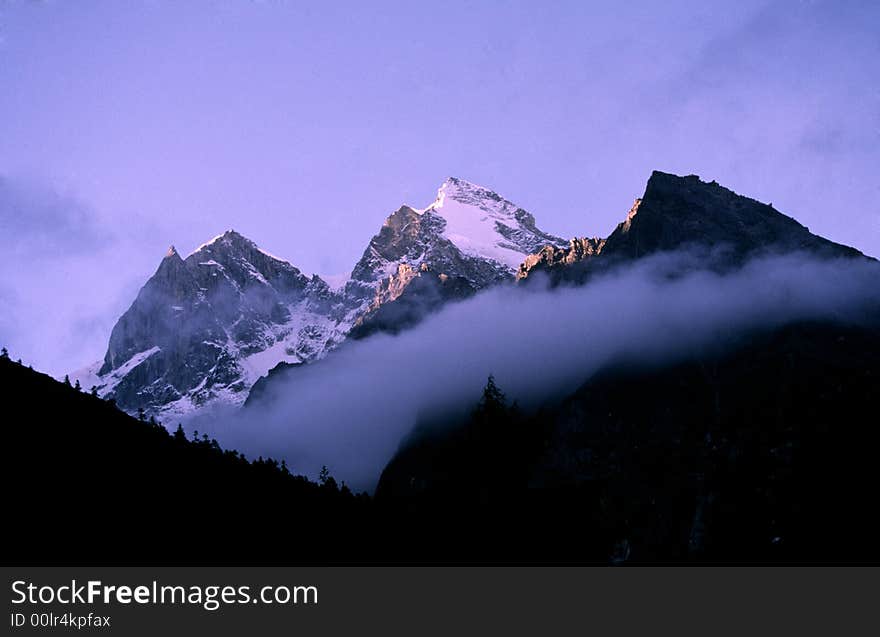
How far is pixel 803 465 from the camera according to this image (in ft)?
491

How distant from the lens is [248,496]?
11838 centimetres

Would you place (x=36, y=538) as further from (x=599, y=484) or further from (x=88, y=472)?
(x=599, y=484)

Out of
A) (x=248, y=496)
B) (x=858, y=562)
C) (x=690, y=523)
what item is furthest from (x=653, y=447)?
(x=248, y=496)

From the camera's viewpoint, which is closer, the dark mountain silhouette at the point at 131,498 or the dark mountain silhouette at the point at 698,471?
the dark mountain silhouette at the point at 131,498

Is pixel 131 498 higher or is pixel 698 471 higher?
pixel 698 471

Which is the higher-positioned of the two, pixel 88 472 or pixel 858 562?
pixel 88 472

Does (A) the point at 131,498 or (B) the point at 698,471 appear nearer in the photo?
(A) the point at 131,498

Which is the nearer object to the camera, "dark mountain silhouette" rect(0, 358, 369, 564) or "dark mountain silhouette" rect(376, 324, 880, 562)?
"dark mountain silhouette" rect(0, 358, 369, 564)

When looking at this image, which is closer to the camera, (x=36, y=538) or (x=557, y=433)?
(x=36, y=538)

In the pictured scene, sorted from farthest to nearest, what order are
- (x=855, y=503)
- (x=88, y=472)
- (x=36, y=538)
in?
1. (x=855, y=503)
2. (x=88, y=472)
3. (x=36, y=538)
